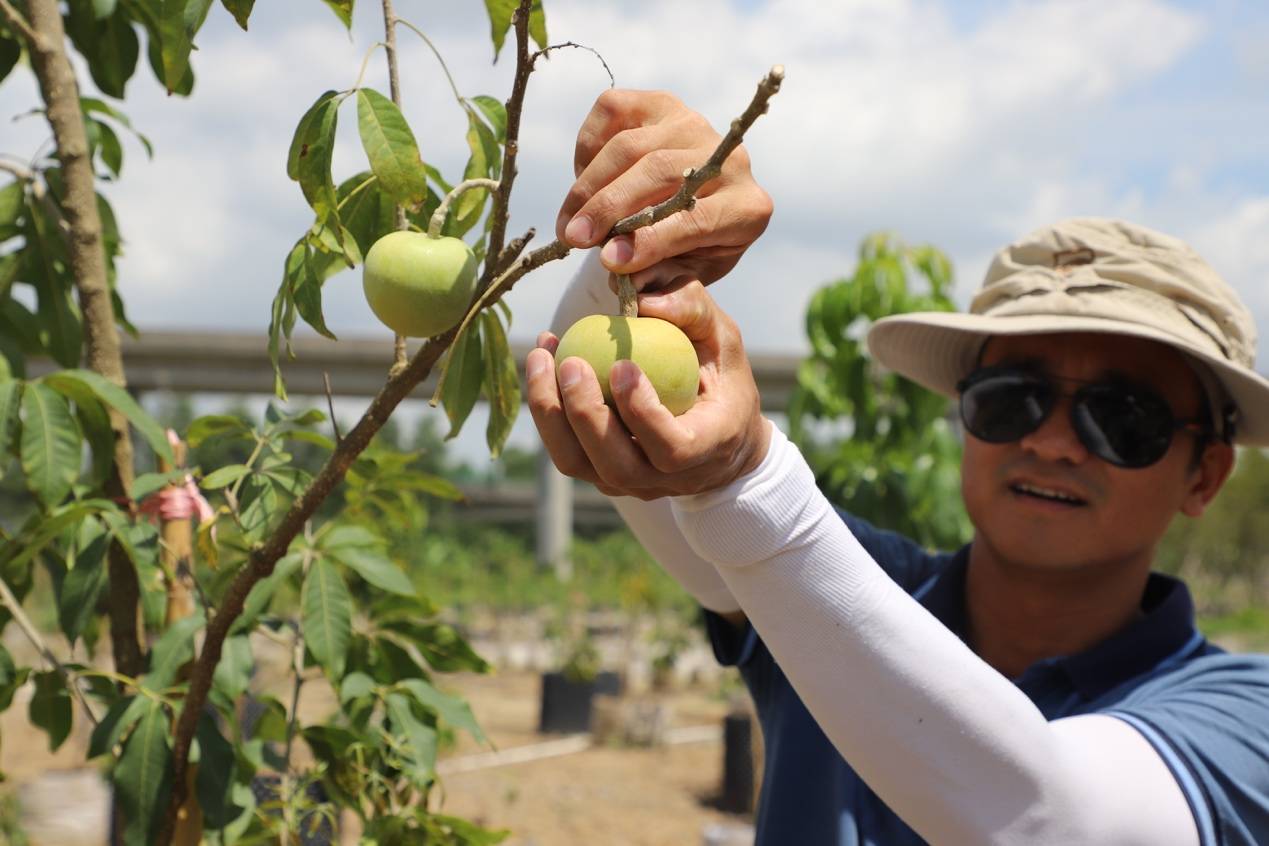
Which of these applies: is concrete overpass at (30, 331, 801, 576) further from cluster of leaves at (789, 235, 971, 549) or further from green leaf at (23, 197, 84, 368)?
green leaf at (23, 197, 84, 368)

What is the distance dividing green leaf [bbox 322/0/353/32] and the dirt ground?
446cm

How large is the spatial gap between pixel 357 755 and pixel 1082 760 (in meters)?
0.96

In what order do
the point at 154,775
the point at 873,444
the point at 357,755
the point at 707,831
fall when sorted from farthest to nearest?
the point at 707,831 < the point at 873,444 < the point at 357,755 < the point at 154,775

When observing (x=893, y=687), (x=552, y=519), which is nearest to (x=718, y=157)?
(x=893, y=687)

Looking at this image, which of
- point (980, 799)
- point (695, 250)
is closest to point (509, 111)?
point (695, 250)

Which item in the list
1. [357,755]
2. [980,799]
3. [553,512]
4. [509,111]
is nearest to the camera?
[509,111]

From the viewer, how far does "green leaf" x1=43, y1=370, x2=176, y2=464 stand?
155 cm

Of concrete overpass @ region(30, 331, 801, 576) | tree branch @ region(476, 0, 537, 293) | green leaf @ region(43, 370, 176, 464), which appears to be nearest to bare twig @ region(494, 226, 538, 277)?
tree branch @ region(476, 0, 537, 293)

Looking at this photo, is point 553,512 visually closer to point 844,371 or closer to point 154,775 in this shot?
point 844,371

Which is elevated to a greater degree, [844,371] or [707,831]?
[844,371]

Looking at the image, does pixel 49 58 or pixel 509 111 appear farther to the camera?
pixel 49 58

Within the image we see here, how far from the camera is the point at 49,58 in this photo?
62.5 inches

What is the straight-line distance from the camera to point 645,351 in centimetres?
102

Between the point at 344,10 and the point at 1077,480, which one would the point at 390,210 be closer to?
the point at 344,10
